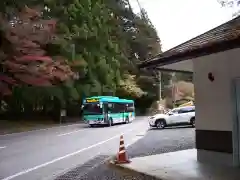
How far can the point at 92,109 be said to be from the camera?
109 ft

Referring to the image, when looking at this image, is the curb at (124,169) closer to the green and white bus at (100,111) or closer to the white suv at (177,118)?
the white suv at (177,118)

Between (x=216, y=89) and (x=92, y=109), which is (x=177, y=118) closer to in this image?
(x=92, y=109)

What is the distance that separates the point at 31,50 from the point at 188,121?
44.9 ft

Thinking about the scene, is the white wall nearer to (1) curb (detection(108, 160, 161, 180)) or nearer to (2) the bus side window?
(1) curb (detection(108, 160, 161, 180))

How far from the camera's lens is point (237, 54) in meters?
9.30

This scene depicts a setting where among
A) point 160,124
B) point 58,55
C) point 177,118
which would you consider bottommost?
point 160,124

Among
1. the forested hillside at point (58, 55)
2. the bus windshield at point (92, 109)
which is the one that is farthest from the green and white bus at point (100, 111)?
the forested hillside at point (58, 55)

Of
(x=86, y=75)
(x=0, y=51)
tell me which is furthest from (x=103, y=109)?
(x=0, y=51)

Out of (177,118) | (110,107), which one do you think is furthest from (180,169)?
(110,107)

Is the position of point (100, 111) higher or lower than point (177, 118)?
higher

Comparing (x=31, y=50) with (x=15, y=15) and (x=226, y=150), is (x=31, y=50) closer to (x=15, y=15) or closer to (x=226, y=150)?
(x=15, y=15)

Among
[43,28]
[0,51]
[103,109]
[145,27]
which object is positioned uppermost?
[145,27]

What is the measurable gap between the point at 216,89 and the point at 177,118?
60.4 ft

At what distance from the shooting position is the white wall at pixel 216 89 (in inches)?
380
